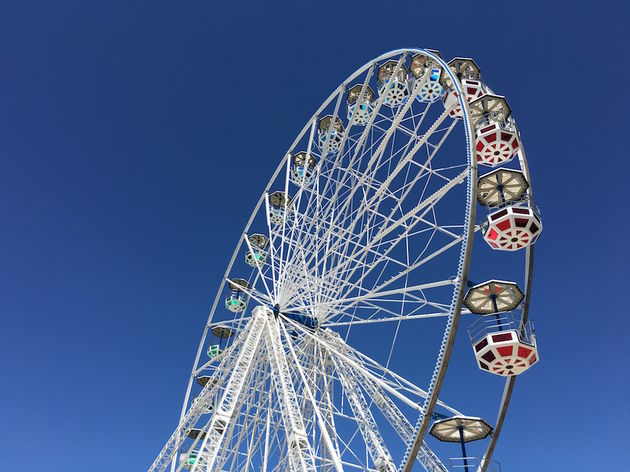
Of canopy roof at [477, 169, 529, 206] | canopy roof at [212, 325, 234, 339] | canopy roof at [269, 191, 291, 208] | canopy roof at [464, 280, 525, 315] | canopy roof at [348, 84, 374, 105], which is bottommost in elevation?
canopy roof at [464, 280, 525, 315]

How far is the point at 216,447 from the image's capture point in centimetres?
1198

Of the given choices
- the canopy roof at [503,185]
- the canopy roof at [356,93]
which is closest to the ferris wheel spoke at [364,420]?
the canopy roof at [503,185]

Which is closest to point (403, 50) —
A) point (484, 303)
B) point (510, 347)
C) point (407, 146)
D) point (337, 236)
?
point (407, 146)

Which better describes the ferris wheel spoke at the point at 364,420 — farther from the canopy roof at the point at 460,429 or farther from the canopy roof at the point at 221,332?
the canopy roof at the point at 221,332

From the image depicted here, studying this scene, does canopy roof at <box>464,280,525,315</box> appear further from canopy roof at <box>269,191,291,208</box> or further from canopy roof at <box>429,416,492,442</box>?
canopy roof at <box>269,191,291,208</box>

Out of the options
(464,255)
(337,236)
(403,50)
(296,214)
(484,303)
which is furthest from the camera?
(296,214)

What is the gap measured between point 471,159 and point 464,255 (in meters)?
2.27

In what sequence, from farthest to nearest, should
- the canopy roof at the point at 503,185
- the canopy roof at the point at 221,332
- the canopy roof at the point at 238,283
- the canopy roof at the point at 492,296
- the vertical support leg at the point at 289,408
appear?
the canopy roof at the point at 221,332 → the canopy roof at the point at 238,283 → the vertical support leg at the point at 289,408 → the canopy roof at the point at 503,185 → the canopy roof at the point at 492,296

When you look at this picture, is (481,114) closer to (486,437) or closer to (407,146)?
(407,146)

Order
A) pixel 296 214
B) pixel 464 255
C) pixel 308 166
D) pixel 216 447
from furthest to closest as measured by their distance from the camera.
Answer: pixel 308 166, pixel 296 214, pixel 216 447, pixel 464 255

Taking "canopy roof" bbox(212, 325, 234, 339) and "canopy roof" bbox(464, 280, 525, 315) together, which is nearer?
"canopy roof" bbox(464, 280, 525, 315)

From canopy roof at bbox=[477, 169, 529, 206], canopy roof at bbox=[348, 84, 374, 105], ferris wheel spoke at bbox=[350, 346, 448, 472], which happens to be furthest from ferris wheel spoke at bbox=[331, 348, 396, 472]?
canopy roof at bbox=[348, 84, 374, 105]

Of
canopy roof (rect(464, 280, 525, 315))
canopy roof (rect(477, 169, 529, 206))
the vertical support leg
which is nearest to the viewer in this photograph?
canopy roof (rect(464, 280, 525, 315))

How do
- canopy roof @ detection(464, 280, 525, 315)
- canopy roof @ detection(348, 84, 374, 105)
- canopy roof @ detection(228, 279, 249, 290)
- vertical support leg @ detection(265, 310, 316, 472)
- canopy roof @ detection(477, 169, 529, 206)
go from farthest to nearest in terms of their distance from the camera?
canopy roof @ detection(228, 279, 249, 290) < canopy roof @ detection(348, 84, 374, 105) < vertical support leg @ detection(265, 310, 316, 472) < canopy roof @ detection(477, 169, 529, 206) < canopy roof @ detection(464, 280, 525, 315)
